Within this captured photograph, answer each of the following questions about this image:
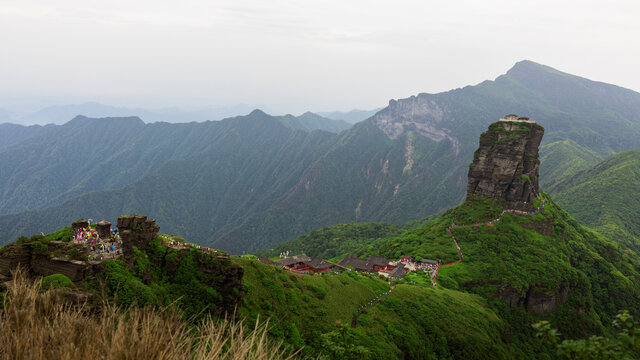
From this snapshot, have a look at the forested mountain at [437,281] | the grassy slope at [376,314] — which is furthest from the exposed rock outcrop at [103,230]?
the grassy slope at [376,314]

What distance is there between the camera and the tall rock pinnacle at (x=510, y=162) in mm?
86562

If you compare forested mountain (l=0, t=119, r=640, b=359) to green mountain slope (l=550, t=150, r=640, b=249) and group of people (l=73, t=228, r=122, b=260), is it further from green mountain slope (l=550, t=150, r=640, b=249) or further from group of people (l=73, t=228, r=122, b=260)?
A: green mountain slope (l=550, t=150, r=640, b=249)

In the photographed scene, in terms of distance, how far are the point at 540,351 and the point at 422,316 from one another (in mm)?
31316

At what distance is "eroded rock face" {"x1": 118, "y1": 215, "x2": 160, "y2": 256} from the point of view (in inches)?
1109

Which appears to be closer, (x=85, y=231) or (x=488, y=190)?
(x=85, y=231)

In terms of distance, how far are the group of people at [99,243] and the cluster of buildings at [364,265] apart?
38.9 meters

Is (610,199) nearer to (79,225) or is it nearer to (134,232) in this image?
(134,232)

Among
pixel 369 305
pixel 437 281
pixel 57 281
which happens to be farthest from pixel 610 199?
pixel 57 281

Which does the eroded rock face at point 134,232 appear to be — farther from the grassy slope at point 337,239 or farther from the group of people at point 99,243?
the grassy slope at point 337,239

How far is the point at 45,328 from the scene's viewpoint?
10742 millimetres

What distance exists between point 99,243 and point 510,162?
3628 inches

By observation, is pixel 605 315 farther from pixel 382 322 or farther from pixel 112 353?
pixel 112 353

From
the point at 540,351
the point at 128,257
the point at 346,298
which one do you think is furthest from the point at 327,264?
the point at 128,257

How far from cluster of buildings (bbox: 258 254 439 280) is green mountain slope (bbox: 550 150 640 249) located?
10188cm
